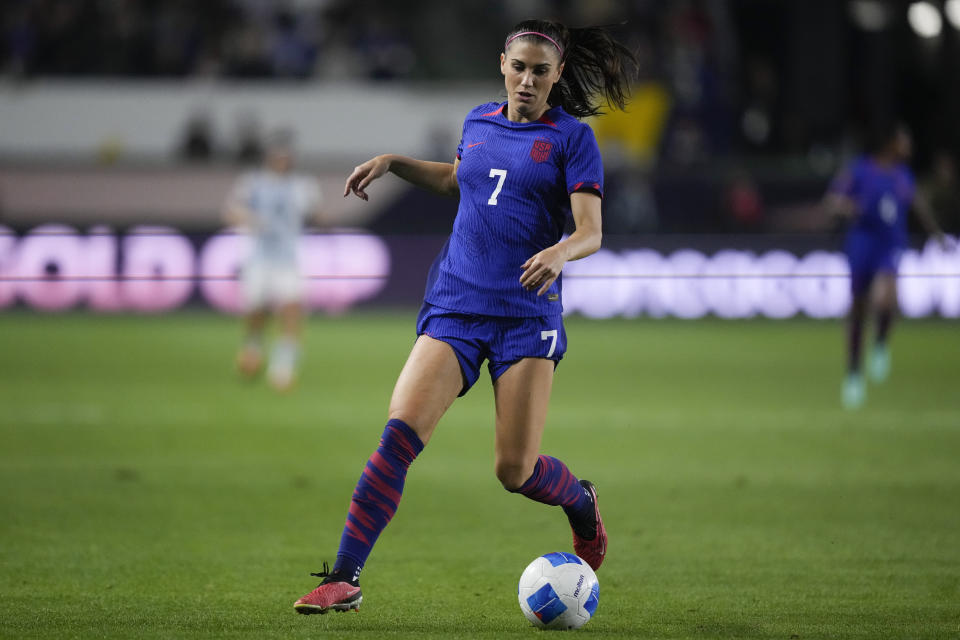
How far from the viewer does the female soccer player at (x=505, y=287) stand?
5.45m

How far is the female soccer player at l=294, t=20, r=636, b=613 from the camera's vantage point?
5.45 meters

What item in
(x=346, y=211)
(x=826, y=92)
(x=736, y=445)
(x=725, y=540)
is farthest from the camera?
(x=826, y=92)

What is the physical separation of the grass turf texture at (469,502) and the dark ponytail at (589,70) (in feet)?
7.21

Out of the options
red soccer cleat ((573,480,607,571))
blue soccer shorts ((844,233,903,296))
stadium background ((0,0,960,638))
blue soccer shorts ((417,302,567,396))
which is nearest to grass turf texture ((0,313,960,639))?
stadium background ((0,0,960,638))

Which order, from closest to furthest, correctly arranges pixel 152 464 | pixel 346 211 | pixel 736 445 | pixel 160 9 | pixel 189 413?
pixel 152 464 < pixel 736 445 < pixel 189 413 < pixel 346 211 < pixel 160 9

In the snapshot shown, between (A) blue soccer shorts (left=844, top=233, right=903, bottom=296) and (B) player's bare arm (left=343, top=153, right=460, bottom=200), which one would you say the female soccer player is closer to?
(B) player's bare arm (left=343, top=153, right=460, bottom=200)

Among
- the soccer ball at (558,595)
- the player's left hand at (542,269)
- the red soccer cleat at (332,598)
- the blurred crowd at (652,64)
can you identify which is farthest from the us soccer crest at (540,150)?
the blurred crowd at (652,64)

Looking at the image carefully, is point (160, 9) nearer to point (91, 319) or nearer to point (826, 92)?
point (91, 319)

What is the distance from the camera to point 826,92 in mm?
29172

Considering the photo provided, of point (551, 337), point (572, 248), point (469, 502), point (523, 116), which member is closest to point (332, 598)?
point (551, 337)

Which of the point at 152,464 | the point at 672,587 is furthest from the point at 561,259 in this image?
the point at 152,464

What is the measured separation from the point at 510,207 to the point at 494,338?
0.55 meters

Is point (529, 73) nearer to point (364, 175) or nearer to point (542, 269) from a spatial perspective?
point (364, 175)

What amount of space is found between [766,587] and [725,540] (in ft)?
3.69
